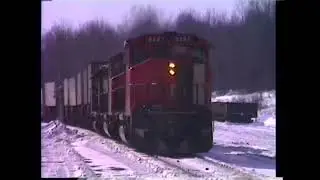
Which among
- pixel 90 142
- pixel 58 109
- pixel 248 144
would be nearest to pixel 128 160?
pixel 90 142

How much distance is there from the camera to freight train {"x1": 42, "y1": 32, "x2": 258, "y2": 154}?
681 centimetres

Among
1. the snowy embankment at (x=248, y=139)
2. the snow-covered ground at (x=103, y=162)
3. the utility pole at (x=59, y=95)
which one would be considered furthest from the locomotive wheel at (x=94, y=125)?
the snowy embankment at (x=248, y=139)

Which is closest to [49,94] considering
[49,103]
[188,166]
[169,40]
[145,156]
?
[49,103]

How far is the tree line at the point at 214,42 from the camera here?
17.5 ft

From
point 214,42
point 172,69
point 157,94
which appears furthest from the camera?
point 157,94

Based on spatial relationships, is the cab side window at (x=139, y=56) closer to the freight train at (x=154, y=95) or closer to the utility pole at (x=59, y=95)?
the freight train at (x=154, y=95)

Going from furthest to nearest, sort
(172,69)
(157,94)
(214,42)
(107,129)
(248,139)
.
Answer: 1. (107,129)
2. (157,94)
3. (172,69)
4. (248,139)
5. (214,42)

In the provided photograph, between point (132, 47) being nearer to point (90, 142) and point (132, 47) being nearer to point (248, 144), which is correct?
point (90, 142)

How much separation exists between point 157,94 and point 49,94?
2.22 m

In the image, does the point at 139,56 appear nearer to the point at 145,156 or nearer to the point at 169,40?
the point at 169,40

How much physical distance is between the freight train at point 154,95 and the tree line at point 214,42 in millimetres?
331

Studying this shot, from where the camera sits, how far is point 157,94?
779 centimetres
